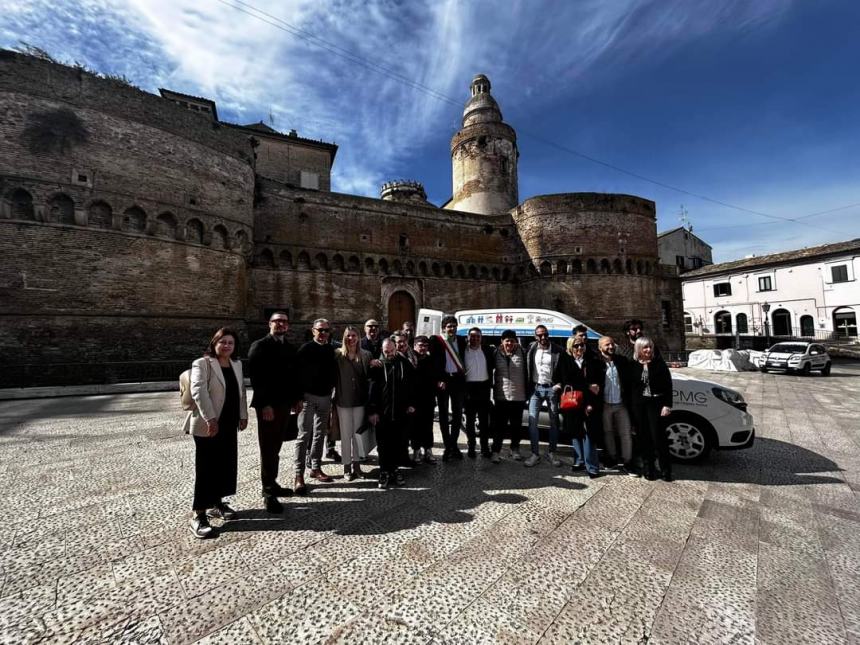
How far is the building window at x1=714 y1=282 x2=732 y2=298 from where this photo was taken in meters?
34.4

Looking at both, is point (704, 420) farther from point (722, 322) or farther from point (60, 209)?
point (722, 322)

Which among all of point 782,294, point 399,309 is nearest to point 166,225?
point 399,309

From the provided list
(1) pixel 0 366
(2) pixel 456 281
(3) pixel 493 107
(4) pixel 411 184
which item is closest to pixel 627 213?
(2) pixel 456 281

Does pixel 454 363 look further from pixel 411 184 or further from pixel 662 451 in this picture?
pixel 411 184

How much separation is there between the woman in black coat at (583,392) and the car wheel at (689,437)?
1.09 m

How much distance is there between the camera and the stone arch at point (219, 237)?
15.3m

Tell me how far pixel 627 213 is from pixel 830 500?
23591 mm

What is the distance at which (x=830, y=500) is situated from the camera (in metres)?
3.64

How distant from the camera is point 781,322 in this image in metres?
31.4

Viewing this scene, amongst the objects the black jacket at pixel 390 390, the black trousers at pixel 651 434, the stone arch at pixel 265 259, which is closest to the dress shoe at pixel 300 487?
the black jacket at pixel 390 390

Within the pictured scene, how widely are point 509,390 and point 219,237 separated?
1533 cm

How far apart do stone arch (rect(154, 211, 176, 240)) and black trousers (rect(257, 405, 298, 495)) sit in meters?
14.2

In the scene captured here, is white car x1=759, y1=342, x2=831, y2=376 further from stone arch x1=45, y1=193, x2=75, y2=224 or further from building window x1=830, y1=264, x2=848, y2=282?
stone arch x1=45, y1=193, x2=75, y2=224

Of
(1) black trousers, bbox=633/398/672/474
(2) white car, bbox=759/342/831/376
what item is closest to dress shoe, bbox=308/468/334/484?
(1) black trousers, bbox=633/398/672/474
